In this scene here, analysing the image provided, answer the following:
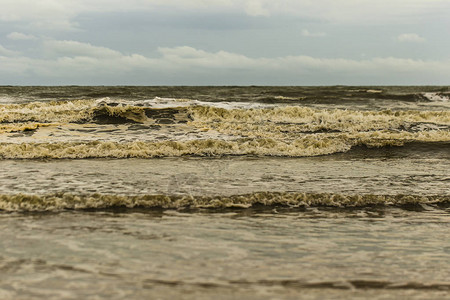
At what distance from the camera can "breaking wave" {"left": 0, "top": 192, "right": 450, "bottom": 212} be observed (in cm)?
541

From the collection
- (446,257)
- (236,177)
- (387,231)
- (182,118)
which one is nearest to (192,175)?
(236,177)

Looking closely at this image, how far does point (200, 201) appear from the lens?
224 inches

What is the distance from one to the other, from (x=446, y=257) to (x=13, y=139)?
1022 centimetres

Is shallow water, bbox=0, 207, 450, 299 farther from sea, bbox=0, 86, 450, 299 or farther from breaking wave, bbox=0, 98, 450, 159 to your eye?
breaking wave, bbox=0, 98, 450, 159

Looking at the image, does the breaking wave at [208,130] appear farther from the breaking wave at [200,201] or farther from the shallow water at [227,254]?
the shallow water at [227,254]

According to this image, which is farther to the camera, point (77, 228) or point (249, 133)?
point (249, 133)

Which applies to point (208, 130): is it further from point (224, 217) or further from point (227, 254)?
point (227, 254)

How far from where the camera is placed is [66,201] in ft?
18.1

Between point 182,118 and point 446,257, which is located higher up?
point 182,118

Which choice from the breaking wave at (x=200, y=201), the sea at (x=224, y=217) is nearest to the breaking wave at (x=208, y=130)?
the sea at (x=224, y=217)

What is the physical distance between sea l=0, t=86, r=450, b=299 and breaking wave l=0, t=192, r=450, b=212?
0.02 meters

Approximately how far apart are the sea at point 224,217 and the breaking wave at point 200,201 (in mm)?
19

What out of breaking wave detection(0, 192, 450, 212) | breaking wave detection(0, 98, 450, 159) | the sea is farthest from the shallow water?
breaking wave detection(0, 98, 450, 159)

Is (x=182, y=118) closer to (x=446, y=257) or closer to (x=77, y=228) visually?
(x=77, y=228)
